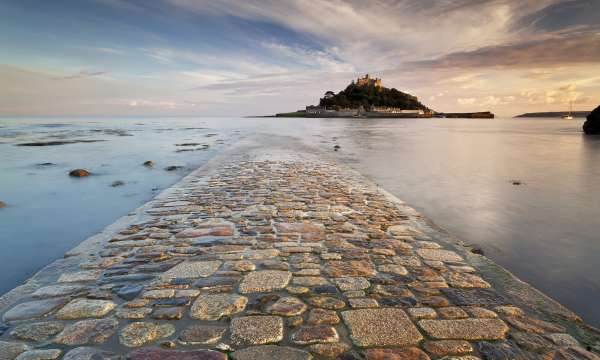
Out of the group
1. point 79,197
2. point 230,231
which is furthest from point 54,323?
point 79,197

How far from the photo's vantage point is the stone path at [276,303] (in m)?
2.56

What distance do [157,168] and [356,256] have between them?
43.9 ft

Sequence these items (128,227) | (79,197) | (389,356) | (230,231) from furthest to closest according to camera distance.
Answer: (79,197) < (128,227) < (230,231) < (389,356)

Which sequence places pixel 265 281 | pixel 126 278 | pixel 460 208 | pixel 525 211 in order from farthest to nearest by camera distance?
pixel 460 208, pixel 525 211, pixel 126 278, pixel 265 281

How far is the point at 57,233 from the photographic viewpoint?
6.64 meters

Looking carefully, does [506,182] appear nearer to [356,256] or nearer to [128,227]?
[356,256]

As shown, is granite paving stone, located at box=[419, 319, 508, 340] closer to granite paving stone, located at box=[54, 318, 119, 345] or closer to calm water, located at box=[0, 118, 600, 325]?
calm water, located at box=[0, 118, 600, 325]

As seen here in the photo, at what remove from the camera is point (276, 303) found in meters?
3.22

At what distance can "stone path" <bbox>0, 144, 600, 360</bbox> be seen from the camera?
256cm

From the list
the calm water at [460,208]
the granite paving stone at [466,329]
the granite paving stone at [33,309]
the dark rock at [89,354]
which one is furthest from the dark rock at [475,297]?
the granite paving stone at [33,309]

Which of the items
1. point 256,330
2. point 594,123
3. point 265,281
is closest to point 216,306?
point 256,330

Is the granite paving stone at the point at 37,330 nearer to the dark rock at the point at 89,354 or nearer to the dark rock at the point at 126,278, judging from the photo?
the dark rock at the point at 89,354

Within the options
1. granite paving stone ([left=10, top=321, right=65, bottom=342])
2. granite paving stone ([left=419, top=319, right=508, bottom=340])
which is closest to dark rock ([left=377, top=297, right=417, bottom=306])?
granite paving stone ([left=419, top=319, right=508, bottom=340])

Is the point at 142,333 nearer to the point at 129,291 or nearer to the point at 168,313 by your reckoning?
the point at 168,313
